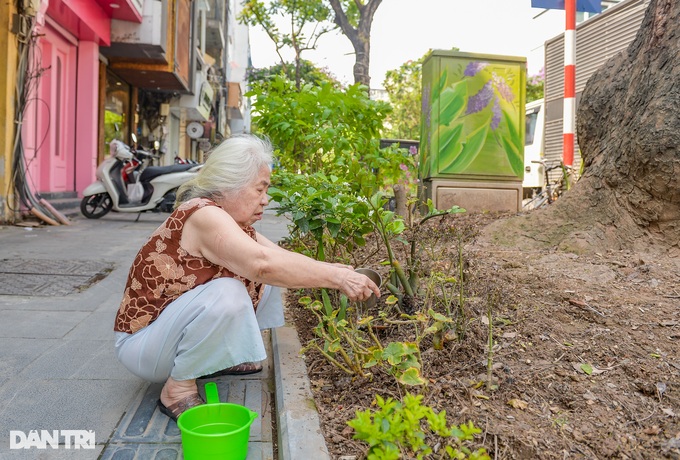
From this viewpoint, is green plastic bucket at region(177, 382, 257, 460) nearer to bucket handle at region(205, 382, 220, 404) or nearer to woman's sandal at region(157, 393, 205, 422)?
bucket handle at region(205, 382, 220, 404)

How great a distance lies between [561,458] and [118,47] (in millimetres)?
12257

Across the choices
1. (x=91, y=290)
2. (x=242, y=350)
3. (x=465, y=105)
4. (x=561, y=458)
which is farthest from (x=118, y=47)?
(x=561, y=458)

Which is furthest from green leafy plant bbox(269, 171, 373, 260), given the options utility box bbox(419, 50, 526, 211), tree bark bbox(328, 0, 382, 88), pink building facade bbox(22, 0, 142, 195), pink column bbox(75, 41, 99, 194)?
tree bark bbox(328, 0, 382, 88)

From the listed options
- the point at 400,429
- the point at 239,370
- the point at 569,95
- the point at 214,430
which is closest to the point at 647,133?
the point at 239,370

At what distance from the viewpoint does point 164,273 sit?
7.88ft

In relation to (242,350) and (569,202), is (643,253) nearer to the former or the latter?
(569,202)

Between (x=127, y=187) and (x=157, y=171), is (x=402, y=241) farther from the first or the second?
(x=127, y=187)

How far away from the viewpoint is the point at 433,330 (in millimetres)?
2287

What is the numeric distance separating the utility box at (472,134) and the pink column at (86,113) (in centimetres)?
678

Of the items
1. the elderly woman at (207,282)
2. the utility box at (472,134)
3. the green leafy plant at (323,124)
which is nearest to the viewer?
the elderly woman at (207,282)

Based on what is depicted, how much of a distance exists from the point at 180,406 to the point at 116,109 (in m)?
13.5

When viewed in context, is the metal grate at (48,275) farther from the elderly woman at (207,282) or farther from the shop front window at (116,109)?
the shop front window at (116,109)

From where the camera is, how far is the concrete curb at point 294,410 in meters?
1.91

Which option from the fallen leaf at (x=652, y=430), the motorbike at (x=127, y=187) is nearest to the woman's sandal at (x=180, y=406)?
the fallen leaf at (x=652, y=430)
